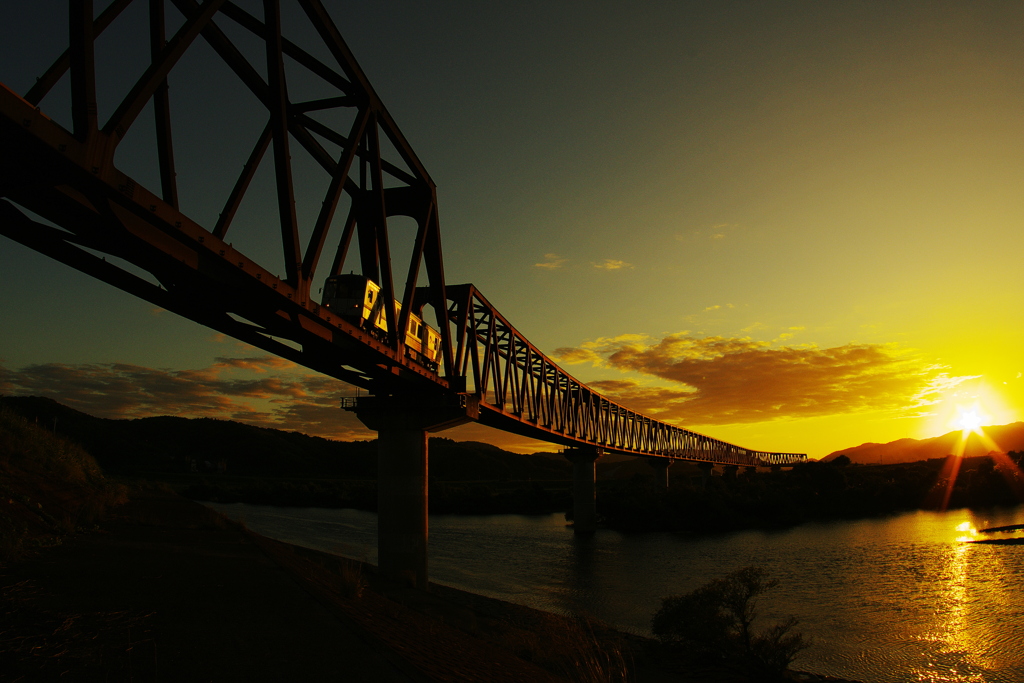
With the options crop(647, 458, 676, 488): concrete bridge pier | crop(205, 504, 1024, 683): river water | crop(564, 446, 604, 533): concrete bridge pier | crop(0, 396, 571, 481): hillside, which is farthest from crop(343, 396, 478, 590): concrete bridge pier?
crop(0, 396, 571, 481): hillside

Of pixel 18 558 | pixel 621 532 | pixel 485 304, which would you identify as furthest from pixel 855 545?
pixel 18 558

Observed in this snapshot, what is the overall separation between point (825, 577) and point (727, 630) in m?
21.4

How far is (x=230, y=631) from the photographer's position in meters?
9.77

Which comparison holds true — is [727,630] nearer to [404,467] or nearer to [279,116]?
[404,467]

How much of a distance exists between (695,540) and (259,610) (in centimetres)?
5568

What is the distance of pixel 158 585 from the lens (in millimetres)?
13242

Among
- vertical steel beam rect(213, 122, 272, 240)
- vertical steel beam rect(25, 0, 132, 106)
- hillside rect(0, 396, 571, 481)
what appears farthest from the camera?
hillside rect(0, 396, 571, 481)

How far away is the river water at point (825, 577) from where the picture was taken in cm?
2173

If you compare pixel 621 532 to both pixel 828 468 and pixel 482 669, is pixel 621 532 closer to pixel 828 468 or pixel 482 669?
pixel 828 468

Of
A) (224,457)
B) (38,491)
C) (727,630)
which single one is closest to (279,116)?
(727,630)

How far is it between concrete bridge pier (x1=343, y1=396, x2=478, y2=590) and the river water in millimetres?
2574

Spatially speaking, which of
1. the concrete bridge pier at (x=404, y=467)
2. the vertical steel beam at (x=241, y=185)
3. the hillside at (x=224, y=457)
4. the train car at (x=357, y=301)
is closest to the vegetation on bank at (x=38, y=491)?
the vertical steel beam at (x=241, y=185)

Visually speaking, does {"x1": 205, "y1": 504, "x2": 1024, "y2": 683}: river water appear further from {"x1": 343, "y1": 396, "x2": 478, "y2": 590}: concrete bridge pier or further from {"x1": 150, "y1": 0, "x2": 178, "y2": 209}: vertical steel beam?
{"x1": 150, "y1": 0, "x2": 178, "y2": 209}: vertical steel beam

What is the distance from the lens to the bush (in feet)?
56.8
